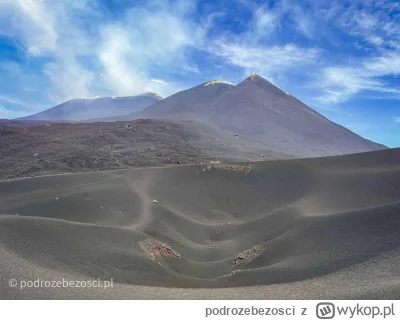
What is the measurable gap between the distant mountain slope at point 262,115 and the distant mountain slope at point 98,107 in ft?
147

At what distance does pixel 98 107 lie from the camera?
13938cm

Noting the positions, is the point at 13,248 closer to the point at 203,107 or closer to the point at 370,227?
the point at 370,227

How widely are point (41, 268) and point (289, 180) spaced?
763 cm

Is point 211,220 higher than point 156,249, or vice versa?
point 211,220

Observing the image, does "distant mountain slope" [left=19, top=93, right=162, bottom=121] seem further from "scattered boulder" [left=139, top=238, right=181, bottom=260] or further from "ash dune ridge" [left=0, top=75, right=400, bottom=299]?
"scattered boulder" [left=139, top=238, right=181, bottom=260]

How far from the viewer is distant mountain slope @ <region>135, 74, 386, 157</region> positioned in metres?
66.6

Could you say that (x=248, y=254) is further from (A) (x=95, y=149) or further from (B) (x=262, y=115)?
(B) (x=262, y=115)

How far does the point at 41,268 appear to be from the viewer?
4223mm

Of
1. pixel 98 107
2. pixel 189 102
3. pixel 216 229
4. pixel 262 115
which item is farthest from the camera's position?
pixel 98 107

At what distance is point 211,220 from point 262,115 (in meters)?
68.3

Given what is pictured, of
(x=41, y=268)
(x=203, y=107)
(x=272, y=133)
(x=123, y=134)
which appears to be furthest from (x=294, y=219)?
(x=203, y=107)

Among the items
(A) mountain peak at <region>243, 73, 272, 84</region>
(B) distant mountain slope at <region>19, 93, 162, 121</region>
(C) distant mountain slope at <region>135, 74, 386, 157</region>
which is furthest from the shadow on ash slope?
(B) distant mountain slope at <region>19, 93, 162, 121</region>

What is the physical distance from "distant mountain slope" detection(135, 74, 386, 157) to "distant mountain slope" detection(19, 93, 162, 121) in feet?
147

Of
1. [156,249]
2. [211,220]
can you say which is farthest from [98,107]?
[156,249]
